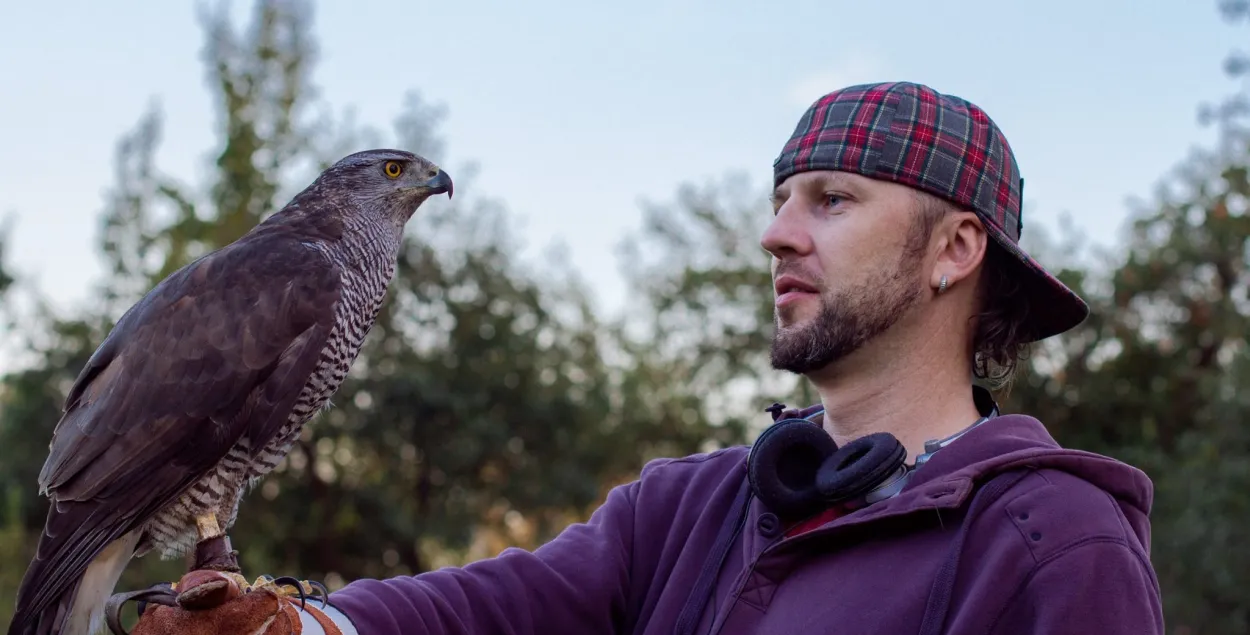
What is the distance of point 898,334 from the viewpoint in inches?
103

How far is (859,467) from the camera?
232cm

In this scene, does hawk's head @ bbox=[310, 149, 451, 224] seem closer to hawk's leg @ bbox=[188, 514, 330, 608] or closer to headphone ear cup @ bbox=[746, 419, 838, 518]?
hawk's leg @ bbox=[188, 514, 330, 608]

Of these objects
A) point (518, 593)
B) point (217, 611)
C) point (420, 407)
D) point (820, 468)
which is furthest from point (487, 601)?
point (420, 407)

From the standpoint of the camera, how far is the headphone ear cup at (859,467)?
2.33 meters

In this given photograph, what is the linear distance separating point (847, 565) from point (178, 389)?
76.2 inches

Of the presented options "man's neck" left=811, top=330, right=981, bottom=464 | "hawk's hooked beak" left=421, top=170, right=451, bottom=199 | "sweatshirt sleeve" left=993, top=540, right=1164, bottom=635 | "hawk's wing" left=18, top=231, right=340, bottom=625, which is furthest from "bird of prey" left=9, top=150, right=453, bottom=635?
"sweatshirt sleeve" left=993, top=540, right=1164, bottom=635

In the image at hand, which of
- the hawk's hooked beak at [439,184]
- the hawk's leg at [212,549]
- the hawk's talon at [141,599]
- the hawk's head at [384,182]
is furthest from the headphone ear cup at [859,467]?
the hawk's hooked beak at [439,184]

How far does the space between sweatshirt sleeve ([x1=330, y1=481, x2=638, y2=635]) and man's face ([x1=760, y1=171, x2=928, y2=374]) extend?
26.6 inches

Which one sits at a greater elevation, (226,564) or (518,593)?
(226,564)

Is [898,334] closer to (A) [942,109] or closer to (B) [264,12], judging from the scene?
(A) [942,109]

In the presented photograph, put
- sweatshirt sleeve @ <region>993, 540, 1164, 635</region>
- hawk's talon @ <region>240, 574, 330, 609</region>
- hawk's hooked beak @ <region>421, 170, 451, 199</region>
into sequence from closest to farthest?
Answer: 1. sweatshirt sleeve @ <region>993, 540, 1164, 635</region>
2. hawk's talon @ <region>240, 574, 330, 609</region>
3. hawk's hooked beak @ <region>421, 170, 451, 199</region>

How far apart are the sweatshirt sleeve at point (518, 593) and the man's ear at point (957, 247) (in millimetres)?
992

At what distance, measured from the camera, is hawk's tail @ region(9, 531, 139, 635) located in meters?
3.02

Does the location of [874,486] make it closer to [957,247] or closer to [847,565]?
[847,565]
